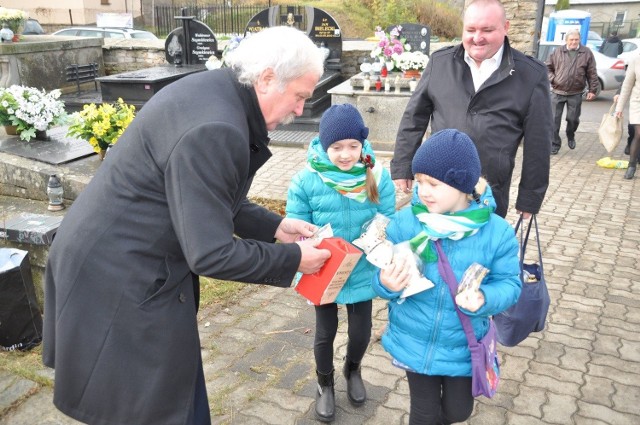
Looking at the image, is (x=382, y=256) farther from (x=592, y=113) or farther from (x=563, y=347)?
(x=592, y=113)

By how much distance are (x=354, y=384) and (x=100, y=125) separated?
320cm

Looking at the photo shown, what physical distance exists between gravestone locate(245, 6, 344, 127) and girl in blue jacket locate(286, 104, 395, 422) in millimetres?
7315

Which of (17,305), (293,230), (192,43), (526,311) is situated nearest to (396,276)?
(293,230)

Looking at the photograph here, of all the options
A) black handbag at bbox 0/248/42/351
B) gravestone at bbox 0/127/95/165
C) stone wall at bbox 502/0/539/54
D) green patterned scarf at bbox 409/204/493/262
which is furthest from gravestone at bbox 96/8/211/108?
green patterned scarf at bbox 409/204/493/262

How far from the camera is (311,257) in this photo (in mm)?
1986

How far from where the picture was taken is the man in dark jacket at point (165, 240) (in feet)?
5.33

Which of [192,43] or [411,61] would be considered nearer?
[411,61]

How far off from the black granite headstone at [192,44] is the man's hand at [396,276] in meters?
10.4

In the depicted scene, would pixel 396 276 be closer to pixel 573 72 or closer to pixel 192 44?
pixel 573 72

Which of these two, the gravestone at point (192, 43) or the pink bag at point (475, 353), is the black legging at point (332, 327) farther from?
the gravestone at point (192, 43)

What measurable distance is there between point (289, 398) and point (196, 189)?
1815mm

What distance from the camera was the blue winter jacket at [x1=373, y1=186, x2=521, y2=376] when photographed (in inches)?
82.6

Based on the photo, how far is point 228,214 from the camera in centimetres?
168

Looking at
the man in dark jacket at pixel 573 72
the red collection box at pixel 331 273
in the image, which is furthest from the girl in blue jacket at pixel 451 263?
the man in dark jacket at pixel 573 72
